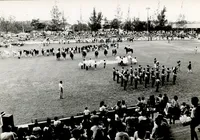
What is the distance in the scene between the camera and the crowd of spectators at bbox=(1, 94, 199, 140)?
6.76 metres

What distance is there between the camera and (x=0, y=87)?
64.0 ft

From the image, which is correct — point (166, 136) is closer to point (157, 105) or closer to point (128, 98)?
point (157, 105)

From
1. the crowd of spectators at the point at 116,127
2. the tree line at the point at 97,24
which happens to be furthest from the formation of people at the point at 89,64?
the tree line at the point at 97,24

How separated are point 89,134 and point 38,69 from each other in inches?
754

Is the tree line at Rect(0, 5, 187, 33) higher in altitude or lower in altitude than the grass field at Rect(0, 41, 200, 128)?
higher

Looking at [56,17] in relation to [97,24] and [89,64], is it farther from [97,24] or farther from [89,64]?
[89,64]

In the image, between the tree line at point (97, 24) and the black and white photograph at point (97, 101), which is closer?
the black and white photograph at point (97, 101)

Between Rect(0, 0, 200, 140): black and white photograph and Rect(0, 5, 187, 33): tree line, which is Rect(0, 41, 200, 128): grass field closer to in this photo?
Rect(0, 0, 200, 140): black and white photograph

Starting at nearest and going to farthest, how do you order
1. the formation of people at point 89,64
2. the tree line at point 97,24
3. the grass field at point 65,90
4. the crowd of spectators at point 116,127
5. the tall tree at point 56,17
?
the crowd of spectators at point 116,127, the grass field at point 65,90, the formation of people at point 89,64, the tree line at point 97,24, the tall tree at point 56,17

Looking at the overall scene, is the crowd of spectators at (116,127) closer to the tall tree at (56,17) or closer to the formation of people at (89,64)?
the formation of people at (89,64)

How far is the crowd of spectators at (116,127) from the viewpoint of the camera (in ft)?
22.2

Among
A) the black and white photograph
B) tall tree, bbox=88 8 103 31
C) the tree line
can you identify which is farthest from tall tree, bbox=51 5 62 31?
the black and white photograph

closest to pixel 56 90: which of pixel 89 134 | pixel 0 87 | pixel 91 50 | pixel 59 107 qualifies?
pixel 59 107

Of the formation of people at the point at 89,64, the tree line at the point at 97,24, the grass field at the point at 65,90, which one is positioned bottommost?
the grass field at the point at 65,90
